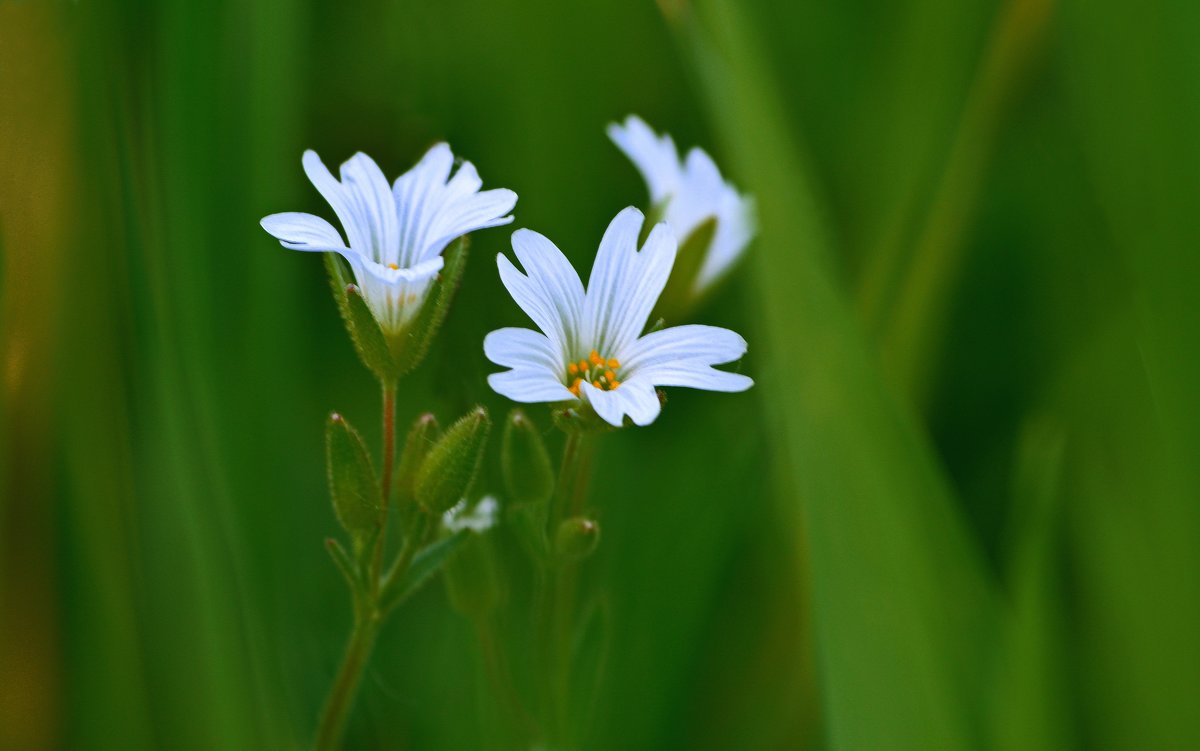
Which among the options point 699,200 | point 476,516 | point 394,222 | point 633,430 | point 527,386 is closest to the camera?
point 527,386

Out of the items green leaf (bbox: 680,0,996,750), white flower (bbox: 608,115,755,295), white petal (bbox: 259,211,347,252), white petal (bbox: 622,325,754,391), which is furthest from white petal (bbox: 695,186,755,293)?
white petal (bbox: 259,211,347,252)

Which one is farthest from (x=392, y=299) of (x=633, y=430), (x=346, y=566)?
(x=633, y=430)

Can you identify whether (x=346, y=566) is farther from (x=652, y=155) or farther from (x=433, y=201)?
(x=652, y=155)

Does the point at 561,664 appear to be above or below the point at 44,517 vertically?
below

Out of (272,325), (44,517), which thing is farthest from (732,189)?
(44,517)

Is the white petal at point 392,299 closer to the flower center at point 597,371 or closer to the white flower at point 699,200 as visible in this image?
the flower center at point 597,371

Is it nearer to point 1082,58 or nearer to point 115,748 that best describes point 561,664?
point 115,748
